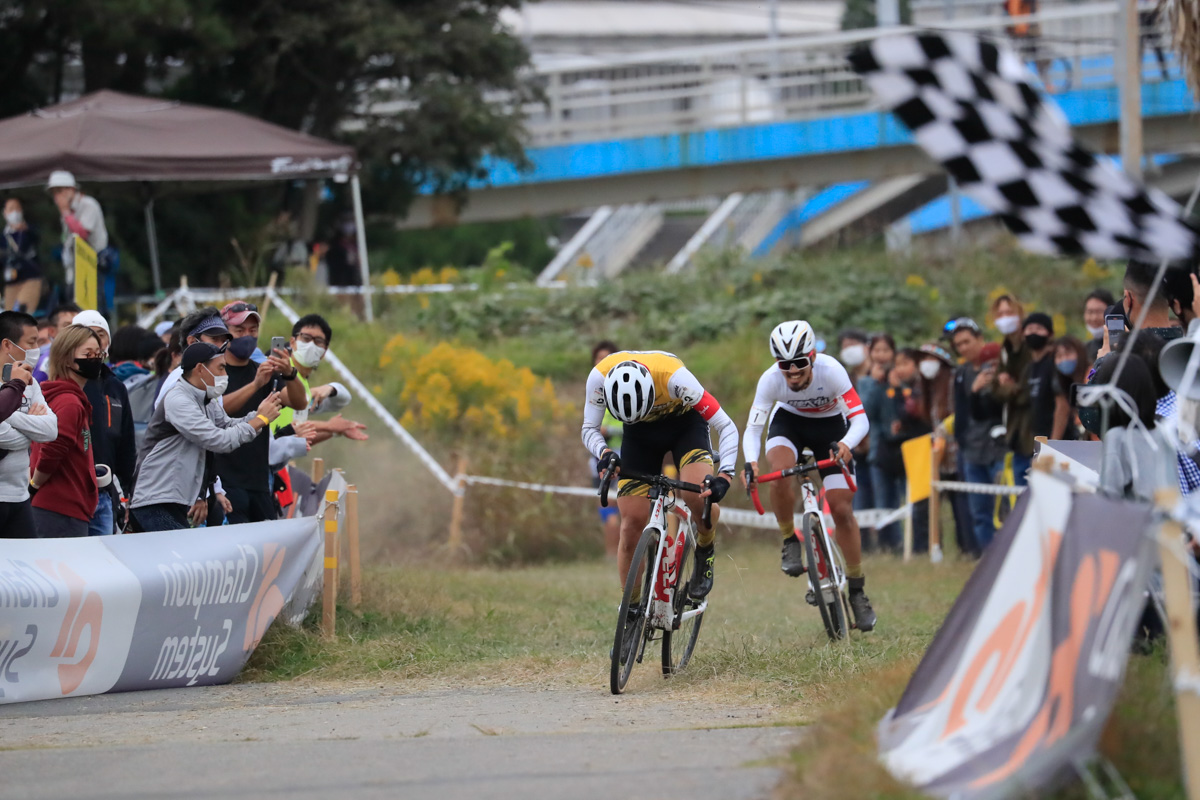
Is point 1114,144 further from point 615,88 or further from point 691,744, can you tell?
point 691,744

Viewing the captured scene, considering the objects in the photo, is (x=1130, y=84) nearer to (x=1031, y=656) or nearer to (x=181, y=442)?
(x=181, y=442)

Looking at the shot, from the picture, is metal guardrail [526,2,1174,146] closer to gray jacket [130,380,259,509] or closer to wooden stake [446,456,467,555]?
wooden stake [446,456,467,555]

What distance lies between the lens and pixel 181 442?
29.7 feet

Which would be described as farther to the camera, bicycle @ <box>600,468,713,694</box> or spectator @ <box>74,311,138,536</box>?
spectator @ <box>74,311,138,536</box>

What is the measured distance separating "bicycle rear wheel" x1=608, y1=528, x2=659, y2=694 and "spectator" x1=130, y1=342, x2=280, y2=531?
261 cm

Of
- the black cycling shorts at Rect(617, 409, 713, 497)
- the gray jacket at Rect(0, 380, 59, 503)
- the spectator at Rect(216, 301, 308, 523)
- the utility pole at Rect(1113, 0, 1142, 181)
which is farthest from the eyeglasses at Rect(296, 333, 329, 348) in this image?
the utility pole at Rect(1113, 0, 1142, 181)

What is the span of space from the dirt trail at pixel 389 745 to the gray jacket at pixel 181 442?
52.6 inches

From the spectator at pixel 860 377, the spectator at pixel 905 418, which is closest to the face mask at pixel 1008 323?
the spectator at pixel 905 418

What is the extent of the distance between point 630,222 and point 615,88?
8.96m

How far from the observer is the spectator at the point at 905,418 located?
1550 centimetres

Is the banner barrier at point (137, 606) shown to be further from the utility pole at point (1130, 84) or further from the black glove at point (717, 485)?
the utility pole at point (1130, 84)

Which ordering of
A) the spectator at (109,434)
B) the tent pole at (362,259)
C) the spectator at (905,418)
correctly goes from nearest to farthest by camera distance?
the spectator at (109,434), the spectator at (905,418), the tent pole at (362,259)

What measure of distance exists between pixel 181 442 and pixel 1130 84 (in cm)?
1308

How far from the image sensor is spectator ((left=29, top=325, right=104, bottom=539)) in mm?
8656
